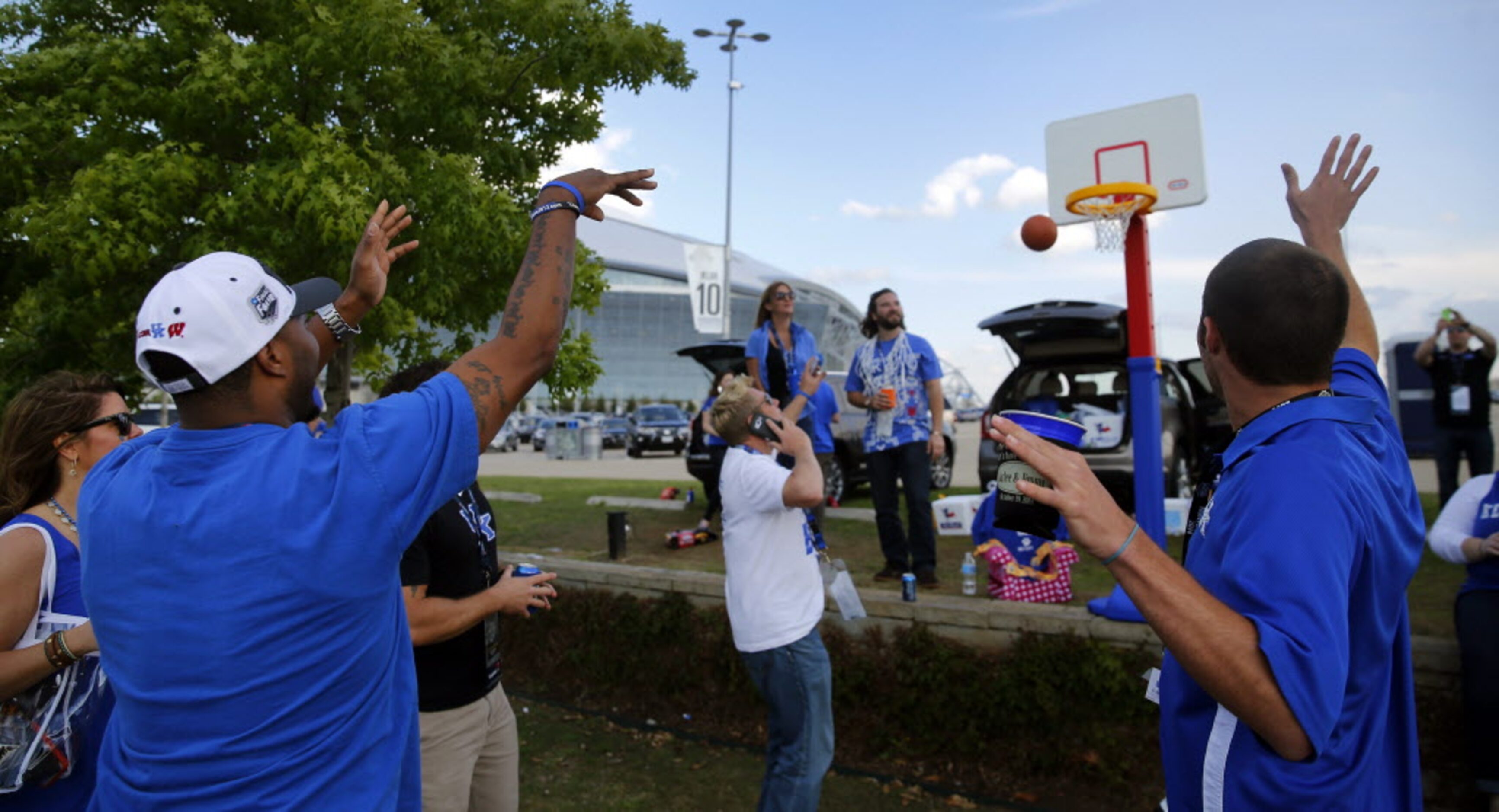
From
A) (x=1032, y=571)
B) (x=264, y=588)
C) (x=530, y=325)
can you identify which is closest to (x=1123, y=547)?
(x=530, y=325)

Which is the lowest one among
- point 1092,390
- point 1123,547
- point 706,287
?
point 1123,547

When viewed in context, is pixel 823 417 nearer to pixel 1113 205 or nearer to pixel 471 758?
pixel 1113 205

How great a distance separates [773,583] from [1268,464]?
2.30m

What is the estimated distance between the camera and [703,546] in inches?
321

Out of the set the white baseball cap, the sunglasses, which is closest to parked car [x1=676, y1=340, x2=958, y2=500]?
the sunglasses

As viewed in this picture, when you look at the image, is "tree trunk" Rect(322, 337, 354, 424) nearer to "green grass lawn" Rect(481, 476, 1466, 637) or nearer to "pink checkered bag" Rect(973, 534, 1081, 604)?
"green grass lawn" Rect(481, 476, 1466, 637)

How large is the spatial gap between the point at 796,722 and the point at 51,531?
2516 mm

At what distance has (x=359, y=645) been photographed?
1562 millimetres

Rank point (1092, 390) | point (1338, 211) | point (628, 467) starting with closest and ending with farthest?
point (1338, 211) → point (1092, 390) → point (628, 467)

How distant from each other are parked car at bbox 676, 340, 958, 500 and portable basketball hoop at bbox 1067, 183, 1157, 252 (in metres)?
3.73

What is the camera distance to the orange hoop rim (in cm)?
557

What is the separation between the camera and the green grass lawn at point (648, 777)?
463 centimetres


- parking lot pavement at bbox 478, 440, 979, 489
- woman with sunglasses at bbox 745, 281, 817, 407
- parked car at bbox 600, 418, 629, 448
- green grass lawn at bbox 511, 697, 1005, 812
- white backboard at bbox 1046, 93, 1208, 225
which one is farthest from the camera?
parked car at bbox 600, 418, 629, 448

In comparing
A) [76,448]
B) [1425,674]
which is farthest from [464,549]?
[1425,674]
